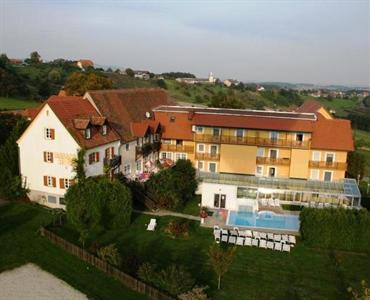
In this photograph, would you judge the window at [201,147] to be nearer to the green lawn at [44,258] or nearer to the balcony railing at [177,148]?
the balcony railing at [177,148]

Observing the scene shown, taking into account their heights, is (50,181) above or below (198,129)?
below

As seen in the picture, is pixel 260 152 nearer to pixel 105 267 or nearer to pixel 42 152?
pixel 42 152

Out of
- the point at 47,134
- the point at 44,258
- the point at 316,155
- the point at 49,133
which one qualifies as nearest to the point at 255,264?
the point at 44,258

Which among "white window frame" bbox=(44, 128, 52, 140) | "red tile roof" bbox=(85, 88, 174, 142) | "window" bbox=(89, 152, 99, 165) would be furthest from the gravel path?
Result: "red tile roof" bbox=(85, 88, 174, 142)

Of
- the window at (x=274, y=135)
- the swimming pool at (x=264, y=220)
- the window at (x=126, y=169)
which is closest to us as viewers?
the swimming pool at (x=264, y=220)

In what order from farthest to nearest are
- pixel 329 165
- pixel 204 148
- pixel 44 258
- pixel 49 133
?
pixel 204 148 → pixel 329 165 → pixel 49 133 → pixel 44 258

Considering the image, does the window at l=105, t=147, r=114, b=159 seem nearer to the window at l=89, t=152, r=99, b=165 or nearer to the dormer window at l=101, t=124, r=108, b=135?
the window at l=89, t=152, r=99, b=165

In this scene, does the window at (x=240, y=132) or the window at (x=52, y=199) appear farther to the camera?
the window at (x=240, y=132)

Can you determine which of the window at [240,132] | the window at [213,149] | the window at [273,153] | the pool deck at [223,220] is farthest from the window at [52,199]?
the window at [273,153]
